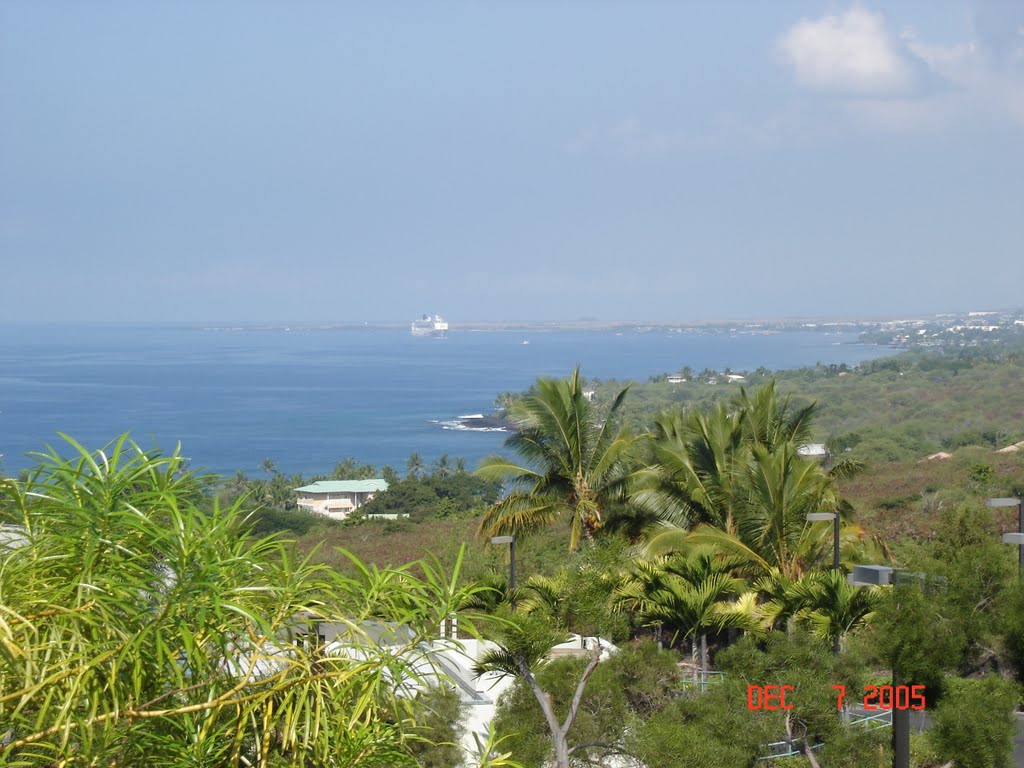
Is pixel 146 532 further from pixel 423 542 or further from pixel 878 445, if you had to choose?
pixel 878 445

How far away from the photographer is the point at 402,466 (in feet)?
301

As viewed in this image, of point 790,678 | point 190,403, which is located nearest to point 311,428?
point 190,403

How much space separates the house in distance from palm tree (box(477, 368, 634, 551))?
49347 millimetres

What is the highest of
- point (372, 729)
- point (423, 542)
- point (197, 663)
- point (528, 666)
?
point (197, 663)

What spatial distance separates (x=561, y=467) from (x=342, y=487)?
51322 millimetres

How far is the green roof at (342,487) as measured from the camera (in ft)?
226

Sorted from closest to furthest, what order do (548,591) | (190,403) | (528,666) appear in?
(528,666)
(548,591)
(190,403)

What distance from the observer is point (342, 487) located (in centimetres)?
6919

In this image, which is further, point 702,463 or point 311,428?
point 311,428

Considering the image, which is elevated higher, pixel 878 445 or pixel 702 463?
pixel 702 463

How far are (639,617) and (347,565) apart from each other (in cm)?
1481

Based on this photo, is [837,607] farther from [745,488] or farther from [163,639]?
[163,639]
